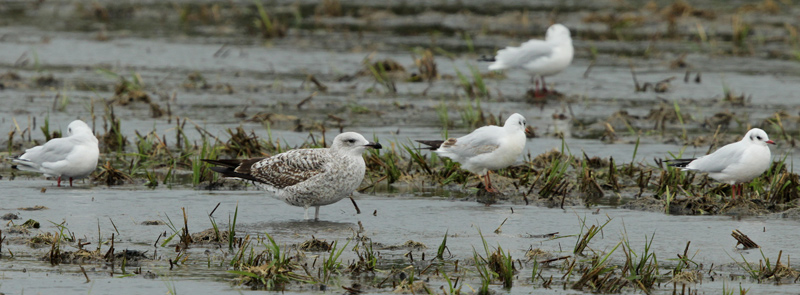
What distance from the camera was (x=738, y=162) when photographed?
9.35 m

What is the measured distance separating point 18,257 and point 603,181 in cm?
572

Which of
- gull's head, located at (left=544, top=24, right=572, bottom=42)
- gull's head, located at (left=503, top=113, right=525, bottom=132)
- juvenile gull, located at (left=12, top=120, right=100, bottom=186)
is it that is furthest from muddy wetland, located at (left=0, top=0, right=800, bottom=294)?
gull's head, located at (left=544, top=24, right=572, bottom=42)

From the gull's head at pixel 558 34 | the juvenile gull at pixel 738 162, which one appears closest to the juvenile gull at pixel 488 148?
the juvenile gull at pixel 738 162

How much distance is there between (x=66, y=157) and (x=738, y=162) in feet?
20.3

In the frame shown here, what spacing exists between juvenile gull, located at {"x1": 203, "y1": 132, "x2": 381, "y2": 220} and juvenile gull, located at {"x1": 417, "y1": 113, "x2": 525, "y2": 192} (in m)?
1.54

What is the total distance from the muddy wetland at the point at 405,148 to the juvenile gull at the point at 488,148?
213 millimetres

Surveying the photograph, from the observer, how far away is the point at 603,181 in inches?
414

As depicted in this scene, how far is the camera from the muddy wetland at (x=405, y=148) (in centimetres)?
692

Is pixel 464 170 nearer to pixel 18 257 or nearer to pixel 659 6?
pixel 18 257

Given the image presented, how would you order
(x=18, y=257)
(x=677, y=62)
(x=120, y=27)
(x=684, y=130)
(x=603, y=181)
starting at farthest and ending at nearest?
(x=120, y=27) < (x=677, y=62) < (x=684, y=130) < (x=603, y=181) < (x=18, y=257)

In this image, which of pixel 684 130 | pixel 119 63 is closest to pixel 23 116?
pixel 119 63

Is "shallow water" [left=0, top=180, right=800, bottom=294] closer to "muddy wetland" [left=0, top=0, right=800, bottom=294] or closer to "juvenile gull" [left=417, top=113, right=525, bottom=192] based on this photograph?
"muddy wetland" [left=0, top=0, right=800, bottom=294]

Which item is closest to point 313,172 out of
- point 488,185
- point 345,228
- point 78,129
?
point 345,228

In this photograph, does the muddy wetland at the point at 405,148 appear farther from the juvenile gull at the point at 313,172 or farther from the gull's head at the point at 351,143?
the gull's head at the point at 351,143
